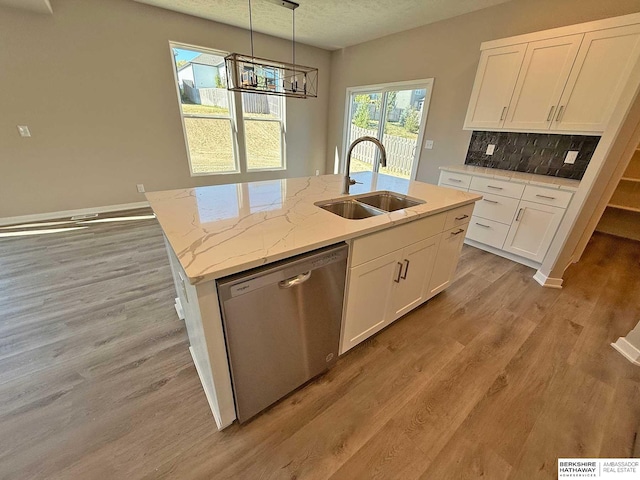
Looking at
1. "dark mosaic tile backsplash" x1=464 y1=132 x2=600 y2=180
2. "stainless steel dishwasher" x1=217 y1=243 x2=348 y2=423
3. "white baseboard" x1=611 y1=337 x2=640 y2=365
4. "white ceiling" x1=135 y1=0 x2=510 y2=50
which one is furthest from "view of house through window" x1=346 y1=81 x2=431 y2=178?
"stainless steel dishwasher" x1=217 y1=243 x2=348 y2=423

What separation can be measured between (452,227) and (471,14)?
2943mm

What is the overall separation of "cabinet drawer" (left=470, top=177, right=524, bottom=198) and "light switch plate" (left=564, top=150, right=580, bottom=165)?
0.64m

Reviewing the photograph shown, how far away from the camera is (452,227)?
72.7 inches

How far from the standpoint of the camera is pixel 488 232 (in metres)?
2.96

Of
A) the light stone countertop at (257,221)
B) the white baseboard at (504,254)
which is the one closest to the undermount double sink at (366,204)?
the light stone countertop at (257,221)

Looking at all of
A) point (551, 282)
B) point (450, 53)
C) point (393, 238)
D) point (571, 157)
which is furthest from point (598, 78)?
point (393, 238)

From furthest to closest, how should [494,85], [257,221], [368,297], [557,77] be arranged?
1. [494,85]
2. [557,77]
3. [368,297]
4. [257,221]

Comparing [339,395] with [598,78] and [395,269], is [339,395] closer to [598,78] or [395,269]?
[395,269]

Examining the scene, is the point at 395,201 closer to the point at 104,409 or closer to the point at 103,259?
the point at 104,409

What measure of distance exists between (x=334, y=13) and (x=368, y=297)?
11.7 feet

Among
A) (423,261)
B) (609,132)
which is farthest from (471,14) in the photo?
(423,261)

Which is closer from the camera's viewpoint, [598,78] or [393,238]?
[393,238]

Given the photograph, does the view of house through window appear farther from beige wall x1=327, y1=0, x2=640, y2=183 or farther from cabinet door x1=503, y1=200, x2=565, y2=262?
cabinet door x1=503, y1=200, x2=565, y2=262

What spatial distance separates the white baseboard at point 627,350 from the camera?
165 centimetres
